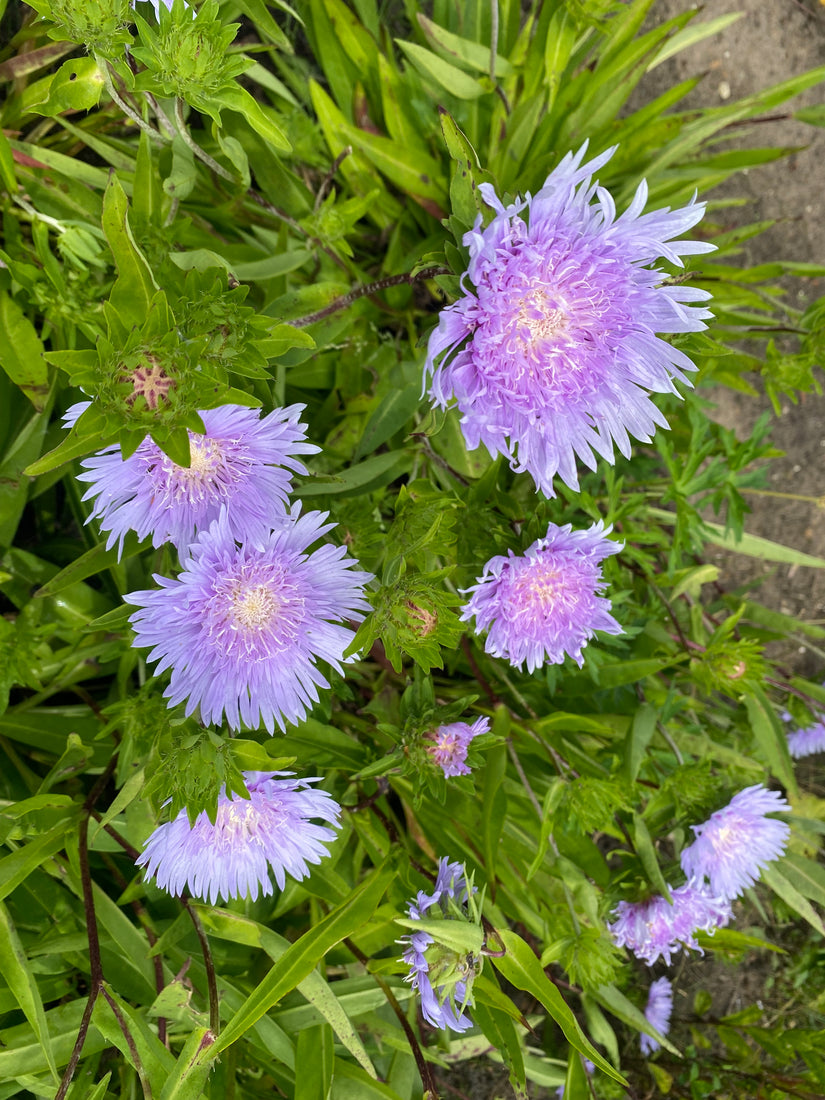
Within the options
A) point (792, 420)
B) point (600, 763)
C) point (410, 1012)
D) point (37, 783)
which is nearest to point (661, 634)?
point (600, 763)

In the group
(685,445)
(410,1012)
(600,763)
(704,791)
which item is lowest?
(410,1012)

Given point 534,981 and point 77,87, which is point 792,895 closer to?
point 534,981

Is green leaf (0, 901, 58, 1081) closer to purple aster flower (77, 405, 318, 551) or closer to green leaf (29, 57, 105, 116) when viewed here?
purple aster flower (77, 405, 318, 551)

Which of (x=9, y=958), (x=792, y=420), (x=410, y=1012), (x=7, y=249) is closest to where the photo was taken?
(x=9, y=958)

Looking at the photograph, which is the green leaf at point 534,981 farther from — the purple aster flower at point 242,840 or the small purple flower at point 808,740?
the small purple flower at point 808,740

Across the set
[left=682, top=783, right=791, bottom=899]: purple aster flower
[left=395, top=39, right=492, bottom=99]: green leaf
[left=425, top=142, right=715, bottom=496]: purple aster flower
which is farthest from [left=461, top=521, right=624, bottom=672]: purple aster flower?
[left=395, top=39, right=492, bottom=99]: green leaf

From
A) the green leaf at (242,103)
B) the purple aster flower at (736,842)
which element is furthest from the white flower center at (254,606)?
the purple aster flower at (736,842)

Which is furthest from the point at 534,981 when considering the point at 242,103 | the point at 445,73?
the point at 445,73

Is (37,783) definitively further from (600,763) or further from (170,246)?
(600,763)
